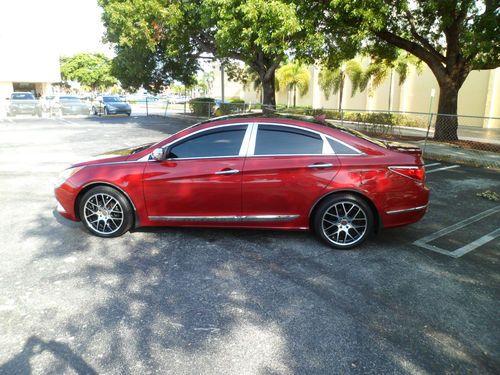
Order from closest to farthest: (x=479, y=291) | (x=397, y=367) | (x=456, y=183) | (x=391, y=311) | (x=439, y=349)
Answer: (x=397, y=367) → (x=439, y=349) → (x=391, y=311) → (x=479, y=291) → (x=456, y=183)

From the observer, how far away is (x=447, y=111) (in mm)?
15320

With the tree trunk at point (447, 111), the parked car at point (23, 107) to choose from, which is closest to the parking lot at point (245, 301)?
the tree trunk at point (447, 111)

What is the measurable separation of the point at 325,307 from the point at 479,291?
1612mm

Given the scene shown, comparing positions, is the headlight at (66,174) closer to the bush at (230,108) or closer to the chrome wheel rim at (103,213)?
the chrome wheel rim at (103,213)

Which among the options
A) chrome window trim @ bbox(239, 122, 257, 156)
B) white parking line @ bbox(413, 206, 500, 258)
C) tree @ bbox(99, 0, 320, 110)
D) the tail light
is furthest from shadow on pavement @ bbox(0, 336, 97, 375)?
tree @ bbox(99, 0, 320, 110)

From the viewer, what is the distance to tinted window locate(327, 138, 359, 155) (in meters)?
4.82

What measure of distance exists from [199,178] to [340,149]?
1726mm

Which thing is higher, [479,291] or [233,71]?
[233,71]

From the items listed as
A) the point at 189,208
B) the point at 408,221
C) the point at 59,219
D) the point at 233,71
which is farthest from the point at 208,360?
the point at 233,71

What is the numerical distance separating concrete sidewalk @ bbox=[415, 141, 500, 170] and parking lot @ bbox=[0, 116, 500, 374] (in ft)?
20.1

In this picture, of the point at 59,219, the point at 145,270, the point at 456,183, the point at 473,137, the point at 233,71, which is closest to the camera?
the point at 145,270

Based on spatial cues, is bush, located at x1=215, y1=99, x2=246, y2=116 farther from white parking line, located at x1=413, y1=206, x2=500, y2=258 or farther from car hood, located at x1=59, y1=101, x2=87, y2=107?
white parking line, located at x1=413, y1=206, x2=500, y2=258

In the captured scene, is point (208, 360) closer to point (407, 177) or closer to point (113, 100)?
point (407, 177)

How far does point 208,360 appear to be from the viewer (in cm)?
288
